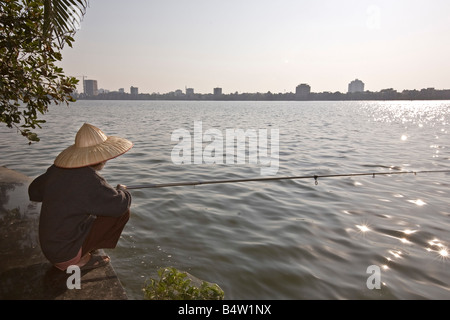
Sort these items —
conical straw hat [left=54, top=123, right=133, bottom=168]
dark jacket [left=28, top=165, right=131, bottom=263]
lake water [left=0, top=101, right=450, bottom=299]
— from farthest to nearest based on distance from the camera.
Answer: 1. lake water [left=0, top=101, right=450, bottom=299]
2. conical straw hat [left=54, top=123, right=133, bottom=168]
3. dark jacket [left=28, top=165, right=131, bottom=263]

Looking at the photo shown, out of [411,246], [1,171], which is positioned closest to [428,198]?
[411,246]

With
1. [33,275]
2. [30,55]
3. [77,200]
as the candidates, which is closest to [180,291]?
[77,200]

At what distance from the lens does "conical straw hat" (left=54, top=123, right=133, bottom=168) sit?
343 cm

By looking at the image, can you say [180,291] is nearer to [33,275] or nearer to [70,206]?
[70,206]

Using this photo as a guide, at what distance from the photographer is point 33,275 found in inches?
145

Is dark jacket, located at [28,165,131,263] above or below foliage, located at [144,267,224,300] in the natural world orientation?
above

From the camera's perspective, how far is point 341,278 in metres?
5.02

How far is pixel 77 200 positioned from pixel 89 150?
0.63 m

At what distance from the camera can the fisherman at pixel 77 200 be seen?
3.32 meters

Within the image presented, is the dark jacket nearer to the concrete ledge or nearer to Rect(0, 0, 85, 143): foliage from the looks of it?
the concrete ledge

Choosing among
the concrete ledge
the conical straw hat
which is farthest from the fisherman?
the concrete ledge

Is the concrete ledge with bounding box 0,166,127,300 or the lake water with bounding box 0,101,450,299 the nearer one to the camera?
the concrete ledge with bounding box 0,166,127,300

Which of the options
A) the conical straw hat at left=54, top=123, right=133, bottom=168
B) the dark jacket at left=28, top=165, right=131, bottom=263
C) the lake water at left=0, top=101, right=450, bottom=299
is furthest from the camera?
the lake water at left=0, top=101, right=450, bottom=299
